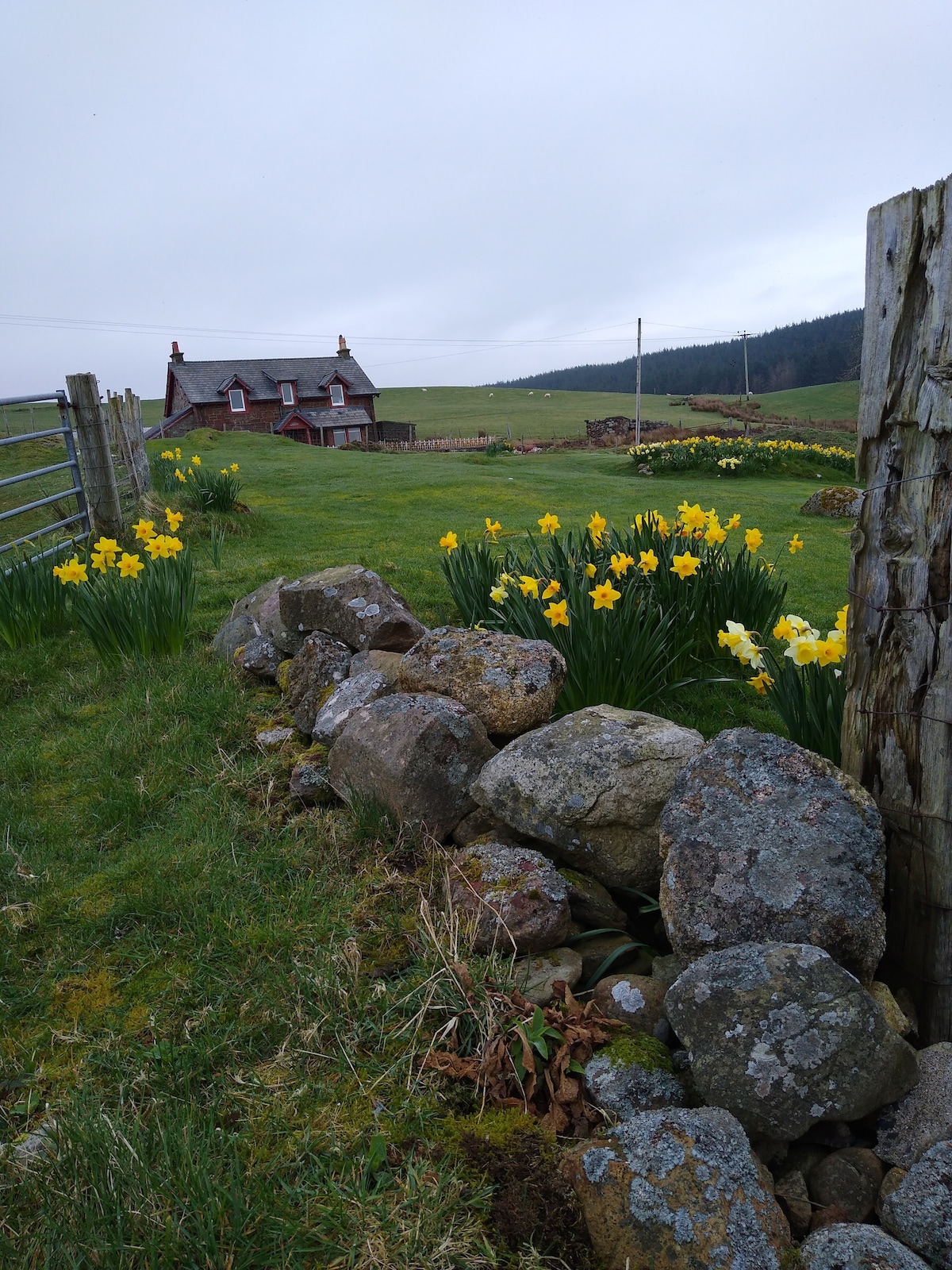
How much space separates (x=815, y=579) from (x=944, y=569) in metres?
6.50

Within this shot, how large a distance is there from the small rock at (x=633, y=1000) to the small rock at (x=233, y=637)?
3.36m

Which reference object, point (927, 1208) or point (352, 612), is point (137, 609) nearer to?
point (352, 612)

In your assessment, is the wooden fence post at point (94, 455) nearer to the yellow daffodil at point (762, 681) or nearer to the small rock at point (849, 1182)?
the yellow daffodil at point (762, 681)

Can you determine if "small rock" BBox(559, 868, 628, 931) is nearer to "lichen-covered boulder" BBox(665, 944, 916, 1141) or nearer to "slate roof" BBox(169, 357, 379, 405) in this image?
"lichen-covered boulder" BBox(665, 944, 916, 1141)

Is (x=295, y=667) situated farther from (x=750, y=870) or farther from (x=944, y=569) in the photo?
(x=944, y=569)

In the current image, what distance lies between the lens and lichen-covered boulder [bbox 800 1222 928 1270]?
5.09ft

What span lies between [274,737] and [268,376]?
49567 mm

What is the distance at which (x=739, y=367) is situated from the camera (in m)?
122

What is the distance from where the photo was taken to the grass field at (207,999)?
5.58 ft

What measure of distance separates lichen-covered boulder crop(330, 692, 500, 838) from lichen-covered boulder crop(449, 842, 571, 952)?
42 centimetres

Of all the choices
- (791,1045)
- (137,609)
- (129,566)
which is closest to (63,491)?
(129,566)

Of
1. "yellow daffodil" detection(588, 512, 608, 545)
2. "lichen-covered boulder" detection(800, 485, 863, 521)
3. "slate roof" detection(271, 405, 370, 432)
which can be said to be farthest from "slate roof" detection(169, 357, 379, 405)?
"yellow daffodil" detection(588, 512, 608, 545)

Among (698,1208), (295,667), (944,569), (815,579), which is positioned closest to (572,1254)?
(698,1208)

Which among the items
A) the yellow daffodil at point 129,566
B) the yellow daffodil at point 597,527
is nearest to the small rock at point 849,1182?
the yellow daffodil at point 597,527
